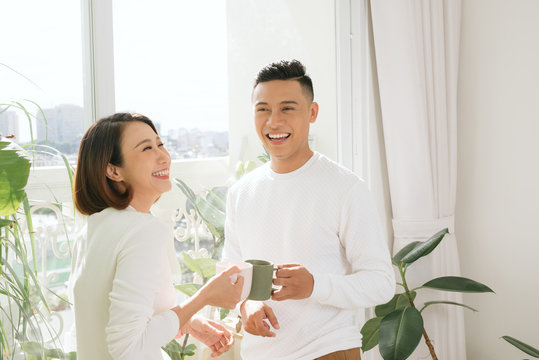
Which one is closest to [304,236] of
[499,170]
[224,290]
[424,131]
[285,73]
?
[224,290]

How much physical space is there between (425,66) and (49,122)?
1764 millimetres

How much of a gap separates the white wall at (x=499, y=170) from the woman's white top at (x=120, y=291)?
76.9 inches

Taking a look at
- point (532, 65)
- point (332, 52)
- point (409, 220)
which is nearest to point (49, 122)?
point (332, 52)

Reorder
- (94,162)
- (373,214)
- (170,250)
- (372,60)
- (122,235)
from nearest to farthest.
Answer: (122,235) < (94,162) < (373,214) < (170,250) < (372,60)

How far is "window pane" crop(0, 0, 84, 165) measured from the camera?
1.65 m

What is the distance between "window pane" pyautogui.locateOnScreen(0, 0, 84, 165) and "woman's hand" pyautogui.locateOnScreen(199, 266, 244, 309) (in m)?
0.80

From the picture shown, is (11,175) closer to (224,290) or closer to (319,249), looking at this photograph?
(224,290)

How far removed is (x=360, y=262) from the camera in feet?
5.04

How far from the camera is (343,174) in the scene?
1.61m

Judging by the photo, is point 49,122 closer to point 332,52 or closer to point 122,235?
point 122,235

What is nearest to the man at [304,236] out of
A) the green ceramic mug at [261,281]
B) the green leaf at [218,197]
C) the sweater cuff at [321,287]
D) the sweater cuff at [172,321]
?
the sweater cuff at [321,287]

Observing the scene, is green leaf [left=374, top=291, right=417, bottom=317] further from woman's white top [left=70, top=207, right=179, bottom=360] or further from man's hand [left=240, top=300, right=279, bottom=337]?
woman's white top [left=70, top=207, right=179, bottom=360]

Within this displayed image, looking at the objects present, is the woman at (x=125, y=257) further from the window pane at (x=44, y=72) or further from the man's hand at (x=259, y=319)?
the window pane at (x=44, y=72)

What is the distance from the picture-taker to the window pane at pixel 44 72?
64.8 inches
